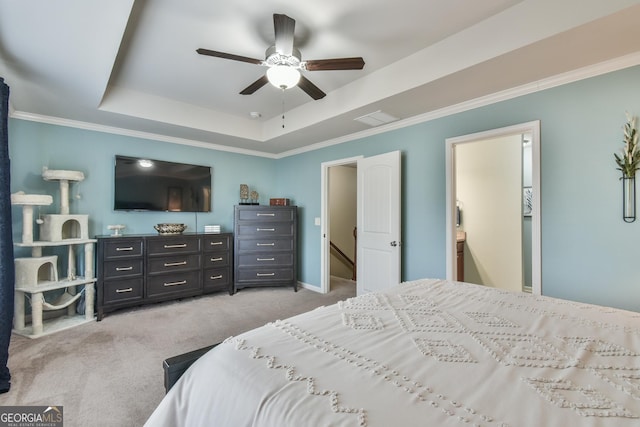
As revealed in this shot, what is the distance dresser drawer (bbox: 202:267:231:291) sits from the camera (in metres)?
4.04

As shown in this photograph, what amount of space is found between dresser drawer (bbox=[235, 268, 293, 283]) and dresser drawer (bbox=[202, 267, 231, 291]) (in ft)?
0.50

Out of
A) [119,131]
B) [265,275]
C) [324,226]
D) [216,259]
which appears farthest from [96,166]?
[324,226]

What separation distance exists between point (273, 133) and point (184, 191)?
5.20ft

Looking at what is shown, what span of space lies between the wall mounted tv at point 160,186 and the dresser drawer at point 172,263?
759mm

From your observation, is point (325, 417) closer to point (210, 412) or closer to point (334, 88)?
point (210, 412)

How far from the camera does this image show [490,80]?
7.83 ft

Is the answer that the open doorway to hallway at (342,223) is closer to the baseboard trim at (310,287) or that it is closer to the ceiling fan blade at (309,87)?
the baseboard trim at (310,287)

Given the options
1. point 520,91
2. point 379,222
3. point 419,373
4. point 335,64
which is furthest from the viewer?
point 379,222

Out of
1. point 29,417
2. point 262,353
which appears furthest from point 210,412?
point 29,417

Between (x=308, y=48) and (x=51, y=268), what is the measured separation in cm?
366

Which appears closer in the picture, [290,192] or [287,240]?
[287,240]

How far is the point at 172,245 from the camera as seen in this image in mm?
3734

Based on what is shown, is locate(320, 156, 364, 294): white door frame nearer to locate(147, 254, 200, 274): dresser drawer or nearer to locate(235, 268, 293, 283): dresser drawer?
locate(235, 268, 293, 283): dresser drawer

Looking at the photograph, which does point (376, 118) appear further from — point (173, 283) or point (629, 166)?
point (173, 283)
